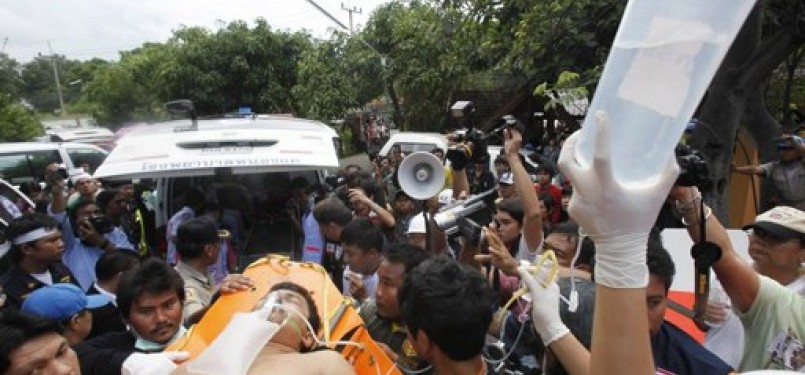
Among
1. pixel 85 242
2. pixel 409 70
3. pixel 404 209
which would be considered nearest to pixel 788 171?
pixel 404 209

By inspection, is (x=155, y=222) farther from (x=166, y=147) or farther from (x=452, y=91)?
(x=452, y=91)

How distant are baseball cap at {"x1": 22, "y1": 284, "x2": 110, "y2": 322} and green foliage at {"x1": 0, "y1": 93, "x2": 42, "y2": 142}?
69.3 ft

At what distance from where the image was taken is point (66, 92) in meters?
61.6

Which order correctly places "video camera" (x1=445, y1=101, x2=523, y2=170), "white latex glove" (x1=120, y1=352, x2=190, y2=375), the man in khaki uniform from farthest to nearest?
1. "video camera" (x1=445, y1=101, x2=523, y2=170)
2. the man in khaki uniform
3. "white latex glove" (x1=120, y1=352, x2=190, y2=375)

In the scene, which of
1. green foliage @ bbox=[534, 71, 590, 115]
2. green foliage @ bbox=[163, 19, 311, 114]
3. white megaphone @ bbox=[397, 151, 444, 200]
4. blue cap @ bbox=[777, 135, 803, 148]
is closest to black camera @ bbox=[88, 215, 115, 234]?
white megaphone @ bbox=[397, 151, 444, 200]

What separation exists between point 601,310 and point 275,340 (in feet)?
3.61

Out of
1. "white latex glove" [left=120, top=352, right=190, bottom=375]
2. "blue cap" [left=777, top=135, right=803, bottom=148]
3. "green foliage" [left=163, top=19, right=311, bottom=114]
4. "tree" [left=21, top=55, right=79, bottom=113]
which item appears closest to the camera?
"white latex glove" [left=120, top=352, right=190, bottom=375]

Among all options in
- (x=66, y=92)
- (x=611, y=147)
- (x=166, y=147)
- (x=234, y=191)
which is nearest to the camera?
(x=611, y=147)

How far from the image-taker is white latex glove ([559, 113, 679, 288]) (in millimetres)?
1150

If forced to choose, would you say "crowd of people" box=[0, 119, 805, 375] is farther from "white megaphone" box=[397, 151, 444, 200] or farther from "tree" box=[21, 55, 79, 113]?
"tree" box=[21, 55, 79, 113]

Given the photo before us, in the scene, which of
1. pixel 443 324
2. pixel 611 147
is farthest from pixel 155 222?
pixel 611 147

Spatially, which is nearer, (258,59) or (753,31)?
(753,31)

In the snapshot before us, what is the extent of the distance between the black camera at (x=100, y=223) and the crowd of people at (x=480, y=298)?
0.02m

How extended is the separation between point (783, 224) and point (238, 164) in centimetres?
324
